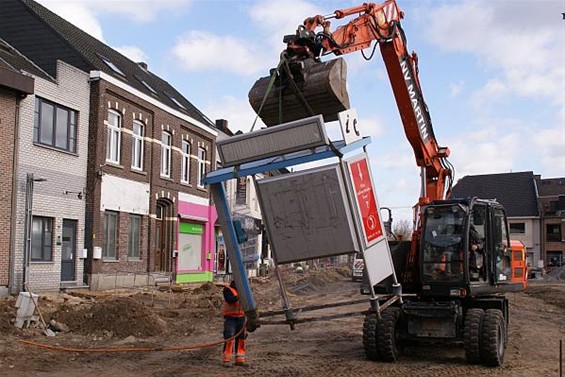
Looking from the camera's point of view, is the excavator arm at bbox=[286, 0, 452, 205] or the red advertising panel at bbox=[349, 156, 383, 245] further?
the excavator arm at bbox=[286, 0, 452, 205]

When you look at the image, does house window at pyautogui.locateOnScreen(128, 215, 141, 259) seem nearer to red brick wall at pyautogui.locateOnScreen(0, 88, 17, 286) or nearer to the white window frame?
the white window frame

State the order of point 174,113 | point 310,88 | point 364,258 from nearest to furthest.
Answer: point 364,258
point 310,88
point 174,113

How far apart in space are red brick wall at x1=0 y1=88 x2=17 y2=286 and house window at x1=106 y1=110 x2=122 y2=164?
5086 mm

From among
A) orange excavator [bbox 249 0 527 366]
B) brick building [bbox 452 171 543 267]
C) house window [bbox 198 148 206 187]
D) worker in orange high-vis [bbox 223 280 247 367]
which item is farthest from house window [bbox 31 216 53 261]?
brick building [bbox 452 171 543 267]

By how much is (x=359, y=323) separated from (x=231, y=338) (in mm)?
6790

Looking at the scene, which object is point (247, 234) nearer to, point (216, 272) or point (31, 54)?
point (31, 54)

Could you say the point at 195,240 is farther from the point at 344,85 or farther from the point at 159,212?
the point at 344,85

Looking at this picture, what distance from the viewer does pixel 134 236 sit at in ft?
85.8

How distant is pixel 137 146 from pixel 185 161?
477cm

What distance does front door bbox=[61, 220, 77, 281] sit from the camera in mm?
21578

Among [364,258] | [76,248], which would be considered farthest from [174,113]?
[364,258]

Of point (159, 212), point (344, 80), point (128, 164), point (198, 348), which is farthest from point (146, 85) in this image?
point (344, 80)

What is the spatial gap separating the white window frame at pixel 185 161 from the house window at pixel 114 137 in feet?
19.2

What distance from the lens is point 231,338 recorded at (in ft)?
A: 35.6
